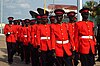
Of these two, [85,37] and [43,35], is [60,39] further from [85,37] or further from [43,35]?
[43,35]

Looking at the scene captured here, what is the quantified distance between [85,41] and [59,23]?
2.79 ft

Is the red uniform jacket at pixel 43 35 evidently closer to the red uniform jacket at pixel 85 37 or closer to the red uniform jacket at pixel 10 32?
the red uniform jacket at pixel 85 37

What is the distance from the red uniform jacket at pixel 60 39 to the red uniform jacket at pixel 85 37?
27 cm

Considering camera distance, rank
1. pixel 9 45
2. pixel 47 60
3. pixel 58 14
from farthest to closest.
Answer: pixel 9 45 < pixel 47 60 < pixel 58 14

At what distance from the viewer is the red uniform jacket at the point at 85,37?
9289mm

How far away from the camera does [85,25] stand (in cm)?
928

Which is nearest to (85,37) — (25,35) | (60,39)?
(60,39)

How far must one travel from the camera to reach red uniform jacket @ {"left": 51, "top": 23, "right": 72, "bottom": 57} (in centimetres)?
924

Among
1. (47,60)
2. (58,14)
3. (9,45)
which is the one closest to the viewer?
(58,14)

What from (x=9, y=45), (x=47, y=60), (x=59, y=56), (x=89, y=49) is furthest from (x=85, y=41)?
(x=9, y=45)

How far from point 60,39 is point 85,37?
68 centimetres

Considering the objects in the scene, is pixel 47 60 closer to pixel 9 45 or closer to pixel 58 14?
pixel 58 14

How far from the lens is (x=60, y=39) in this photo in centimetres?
927

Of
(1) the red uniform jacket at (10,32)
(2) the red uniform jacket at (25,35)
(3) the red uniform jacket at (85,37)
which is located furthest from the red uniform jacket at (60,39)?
(1) the red uniform jacket at (10,32)
